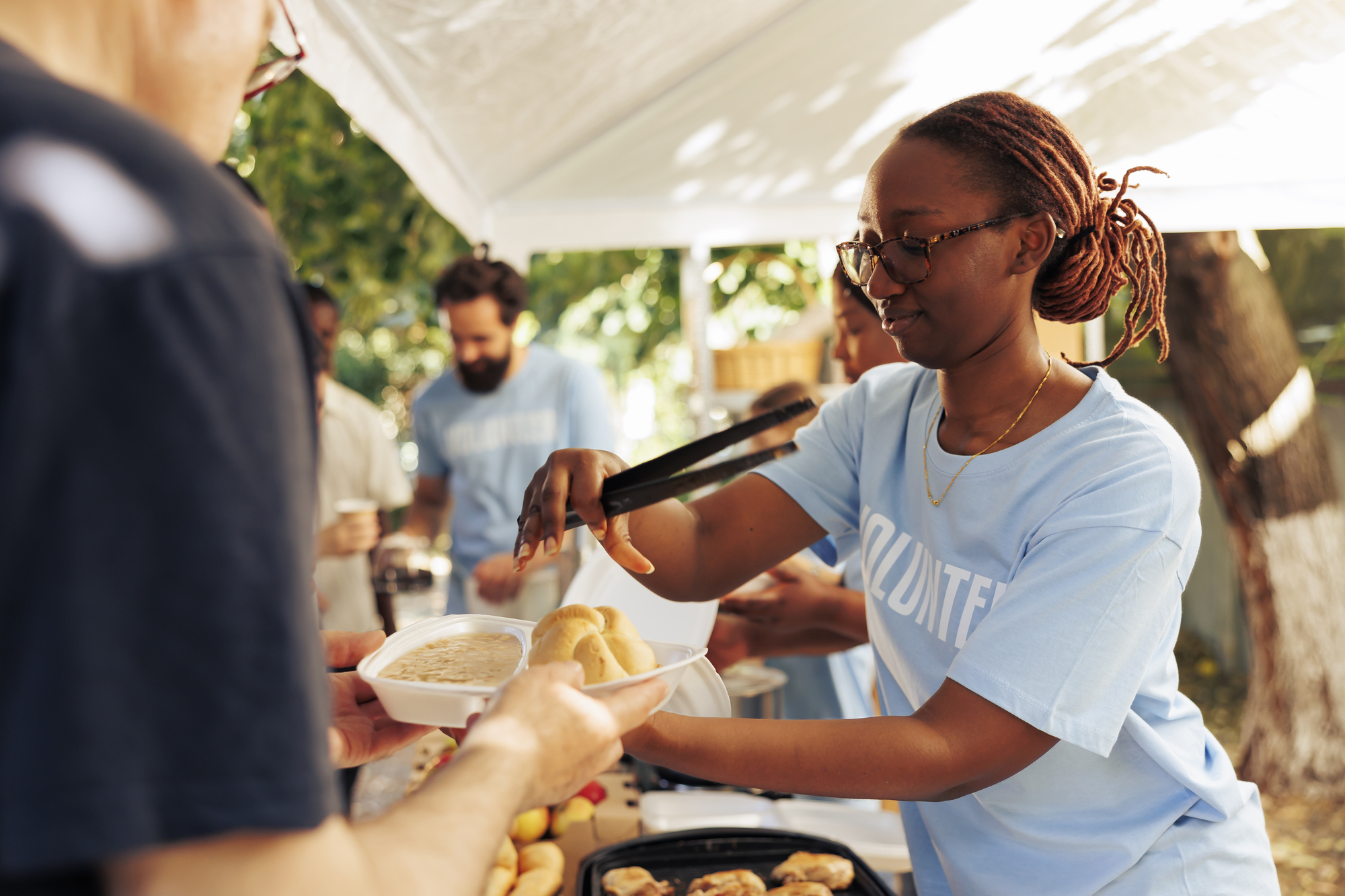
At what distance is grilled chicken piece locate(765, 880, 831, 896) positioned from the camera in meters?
1.72

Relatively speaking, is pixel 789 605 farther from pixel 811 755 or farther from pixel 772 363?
pixel 772 363

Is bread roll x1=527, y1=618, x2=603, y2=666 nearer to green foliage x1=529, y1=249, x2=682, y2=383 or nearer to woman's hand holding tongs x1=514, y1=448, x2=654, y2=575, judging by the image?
woman's hand holding tongs x1=514, y1=448, x2=654, y2=575

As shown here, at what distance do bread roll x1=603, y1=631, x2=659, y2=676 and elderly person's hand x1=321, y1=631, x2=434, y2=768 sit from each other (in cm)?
27

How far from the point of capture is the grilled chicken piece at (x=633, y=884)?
175 centimetres

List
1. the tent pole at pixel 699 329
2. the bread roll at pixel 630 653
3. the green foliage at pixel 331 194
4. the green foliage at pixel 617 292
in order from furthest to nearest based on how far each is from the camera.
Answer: the green foliage at pixel 617 292 < the green foliage at pixel 331 194 < the tent pole at pixel 699 329 < the bread roll at pixel 630 653

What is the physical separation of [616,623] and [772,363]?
3.23 metres

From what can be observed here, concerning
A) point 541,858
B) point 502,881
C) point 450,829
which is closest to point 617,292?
point 541,858

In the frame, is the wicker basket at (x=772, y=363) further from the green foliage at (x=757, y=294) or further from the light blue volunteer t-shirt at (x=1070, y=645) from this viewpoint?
the green foliage at (x=757, y=294)

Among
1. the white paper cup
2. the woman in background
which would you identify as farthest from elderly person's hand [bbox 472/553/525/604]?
the woman in background

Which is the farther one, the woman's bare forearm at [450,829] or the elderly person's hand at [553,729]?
the elderly person's hand at [553,729]

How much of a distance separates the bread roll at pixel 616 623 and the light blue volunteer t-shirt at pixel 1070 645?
0.46m

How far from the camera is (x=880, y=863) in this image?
2195 millimetres

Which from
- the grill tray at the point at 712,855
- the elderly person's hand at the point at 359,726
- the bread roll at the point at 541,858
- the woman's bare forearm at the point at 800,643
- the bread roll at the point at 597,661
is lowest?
the bread roll at the point at 541,858

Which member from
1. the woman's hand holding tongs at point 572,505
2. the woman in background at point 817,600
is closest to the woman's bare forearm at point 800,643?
the woman in background at point 817,600
